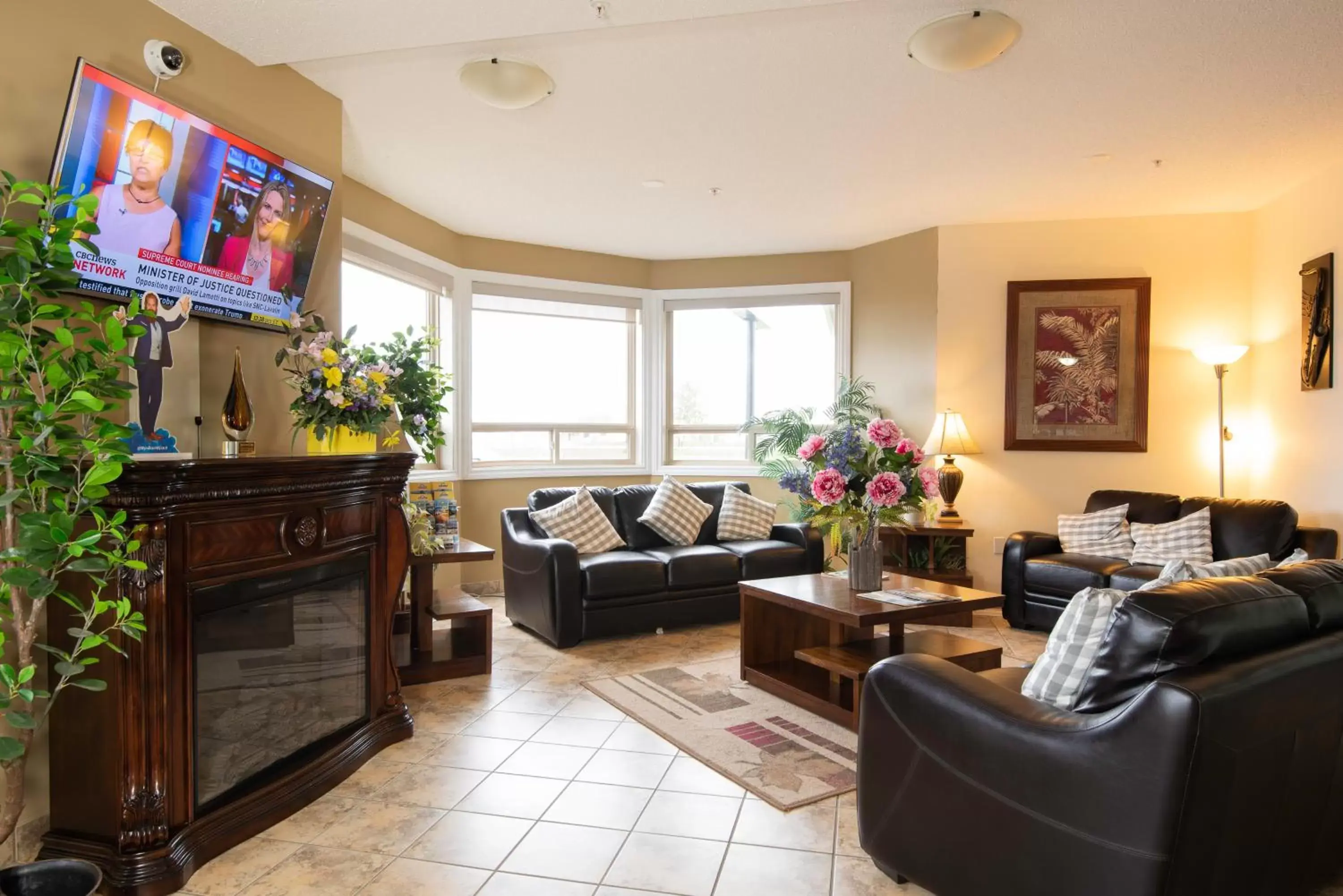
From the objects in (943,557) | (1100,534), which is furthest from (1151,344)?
(943,557)

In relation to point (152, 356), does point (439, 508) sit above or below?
below

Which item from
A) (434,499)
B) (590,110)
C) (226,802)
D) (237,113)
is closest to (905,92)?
(590,110)

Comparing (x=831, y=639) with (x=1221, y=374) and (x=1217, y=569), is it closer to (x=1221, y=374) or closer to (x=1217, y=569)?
(x=1217, y=569)

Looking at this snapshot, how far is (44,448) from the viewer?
1.94m

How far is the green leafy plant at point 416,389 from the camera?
3.53 metres

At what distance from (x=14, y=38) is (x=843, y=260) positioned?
213 inches

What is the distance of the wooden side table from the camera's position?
5.30 m

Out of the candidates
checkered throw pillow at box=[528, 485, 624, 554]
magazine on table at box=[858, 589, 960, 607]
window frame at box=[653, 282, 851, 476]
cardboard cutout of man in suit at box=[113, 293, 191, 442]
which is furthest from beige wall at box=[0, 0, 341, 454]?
window frame at box=[653, 282, 851, 476]

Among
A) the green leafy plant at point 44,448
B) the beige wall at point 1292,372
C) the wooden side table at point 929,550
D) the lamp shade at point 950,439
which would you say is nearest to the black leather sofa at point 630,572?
the wooden side table at point 929,550

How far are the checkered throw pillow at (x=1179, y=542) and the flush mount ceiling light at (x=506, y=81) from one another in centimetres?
410

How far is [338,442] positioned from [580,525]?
6.65 feet

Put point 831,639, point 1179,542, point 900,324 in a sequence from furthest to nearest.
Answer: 1. point 900,324
2. point 1179,542
3. point 831,639

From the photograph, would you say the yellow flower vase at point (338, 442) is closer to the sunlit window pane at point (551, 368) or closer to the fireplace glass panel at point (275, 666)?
the fireplace glass panel at point (275, 666)

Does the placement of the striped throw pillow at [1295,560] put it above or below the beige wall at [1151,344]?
below
